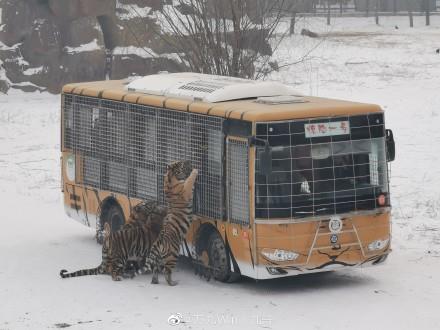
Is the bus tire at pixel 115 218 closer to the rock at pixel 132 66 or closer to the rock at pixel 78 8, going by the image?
the rock at pixel 132 66

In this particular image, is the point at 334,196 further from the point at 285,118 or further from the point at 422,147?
the point at 422,147

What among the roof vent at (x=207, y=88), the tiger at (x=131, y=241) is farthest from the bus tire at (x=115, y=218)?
the roof vent at (x=207, y=88)

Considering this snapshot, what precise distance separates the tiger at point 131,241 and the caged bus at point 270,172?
0.34 meters

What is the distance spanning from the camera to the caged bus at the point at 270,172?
1412cm

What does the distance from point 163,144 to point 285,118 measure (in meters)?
2.46

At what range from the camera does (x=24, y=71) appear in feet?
132

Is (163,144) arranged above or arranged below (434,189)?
above

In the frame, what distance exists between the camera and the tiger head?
15.0m

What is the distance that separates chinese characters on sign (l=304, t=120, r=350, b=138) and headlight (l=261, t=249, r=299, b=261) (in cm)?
149

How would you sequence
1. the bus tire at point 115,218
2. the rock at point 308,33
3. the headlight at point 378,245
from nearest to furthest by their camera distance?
the headlight at point 378,245, the bus tire at point 115,218, the rock at point 308,33

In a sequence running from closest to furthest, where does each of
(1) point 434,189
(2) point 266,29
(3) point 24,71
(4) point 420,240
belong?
(4) point 420,240 → (1) point 434,189 → (2) point 266,29 → (3) point 24,71

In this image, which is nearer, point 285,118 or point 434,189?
point 285,118

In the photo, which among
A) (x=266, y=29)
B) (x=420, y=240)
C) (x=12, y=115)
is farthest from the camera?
(x=12, y=115)

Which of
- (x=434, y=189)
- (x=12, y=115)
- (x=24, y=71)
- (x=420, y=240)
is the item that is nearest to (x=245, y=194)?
(x=420, y=240)
